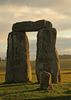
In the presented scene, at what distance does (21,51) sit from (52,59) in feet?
10.1

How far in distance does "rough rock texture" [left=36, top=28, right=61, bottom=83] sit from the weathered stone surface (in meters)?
0.62

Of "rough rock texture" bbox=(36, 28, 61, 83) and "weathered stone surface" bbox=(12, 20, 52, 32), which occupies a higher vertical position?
"weathered stone surface" bbox=(12, 20, 52, 32)

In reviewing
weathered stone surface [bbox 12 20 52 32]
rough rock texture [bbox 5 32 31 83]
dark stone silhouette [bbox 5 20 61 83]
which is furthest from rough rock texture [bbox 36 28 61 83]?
rough rock texture [bbox 5 32 31 83]

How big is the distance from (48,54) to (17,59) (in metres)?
3.01

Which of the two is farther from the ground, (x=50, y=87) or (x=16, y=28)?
(x=16, y=28)

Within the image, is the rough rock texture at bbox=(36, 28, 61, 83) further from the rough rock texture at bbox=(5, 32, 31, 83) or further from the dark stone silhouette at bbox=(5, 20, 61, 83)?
the rough rock texture at bbox=(5, 32, 31, 83)

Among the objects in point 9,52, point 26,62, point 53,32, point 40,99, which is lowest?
point 40,99

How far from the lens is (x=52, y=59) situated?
46.2ft

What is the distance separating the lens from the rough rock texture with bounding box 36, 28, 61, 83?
1402cm

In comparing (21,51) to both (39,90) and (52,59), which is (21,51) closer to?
(52,59)

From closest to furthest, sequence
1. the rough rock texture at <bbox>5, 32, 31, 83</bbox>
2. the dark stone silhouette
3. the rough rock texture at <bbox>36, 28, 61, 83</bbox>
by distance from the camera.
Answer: the rough rock texture at <bbox>36, 28, 61, 83</bbox> < the dark stone silhouette < the rough rock texture at <bbox>5, 32, 31, 83</bbox>

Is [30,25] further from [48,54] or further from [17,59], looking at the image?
[17,59]

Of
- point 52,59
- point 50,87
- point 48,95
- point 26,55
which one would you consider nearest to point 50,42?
point 52,59

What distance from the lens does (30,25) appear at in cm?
1520
